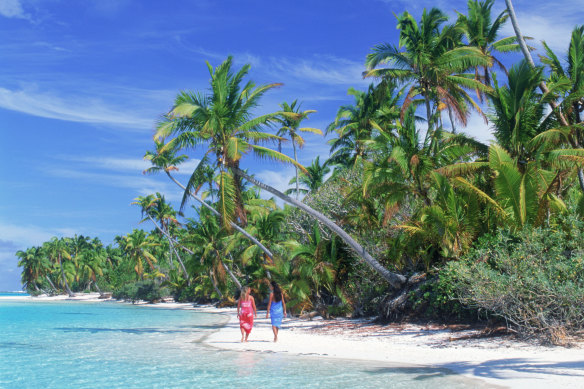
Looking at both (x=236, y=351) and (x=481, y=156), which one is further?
(x=481, y=156)

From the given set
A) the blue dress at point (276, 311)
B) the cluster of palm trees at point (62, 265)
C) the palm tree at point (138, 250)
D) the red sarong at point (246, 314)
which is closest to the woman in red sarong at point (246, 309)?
the red sarong at point (246, 314)

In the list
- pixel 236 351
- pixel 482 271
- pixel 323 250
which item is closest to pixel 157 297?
pixel 323 250

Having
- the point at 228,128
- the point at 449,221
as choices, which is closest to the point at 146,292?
the point at 228,128

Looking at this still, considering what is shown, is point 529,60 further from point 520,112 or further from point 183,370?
point 183,370

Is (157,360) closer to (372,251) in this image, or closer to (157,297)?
(372,251)

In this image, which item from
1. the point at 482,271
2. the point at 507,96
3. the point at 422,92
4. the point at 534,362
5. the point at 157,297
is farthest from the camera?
the point at 157,297

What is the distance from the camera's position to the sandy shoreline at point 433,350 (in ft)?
23.9

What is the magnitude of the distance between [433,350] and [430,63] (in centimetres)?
1276

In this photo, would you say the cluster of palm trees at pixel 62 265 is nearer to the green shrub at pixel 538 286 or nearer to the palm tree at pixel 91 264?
the palm tree at pixel 91 264

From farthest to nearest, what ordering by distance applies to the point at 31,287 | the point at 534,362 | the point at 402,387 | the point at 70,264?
1. the point at 31,287
2. the point at 70,264
3. the point at 534,362
4. the point at 402,387

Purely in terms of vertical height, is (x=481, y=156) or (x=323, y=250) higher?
(x=481, y=156)

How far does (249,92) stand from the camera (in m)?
17.3

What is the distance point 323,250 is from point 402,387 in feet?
36.8

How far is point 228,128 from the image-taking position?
16.5 metres
